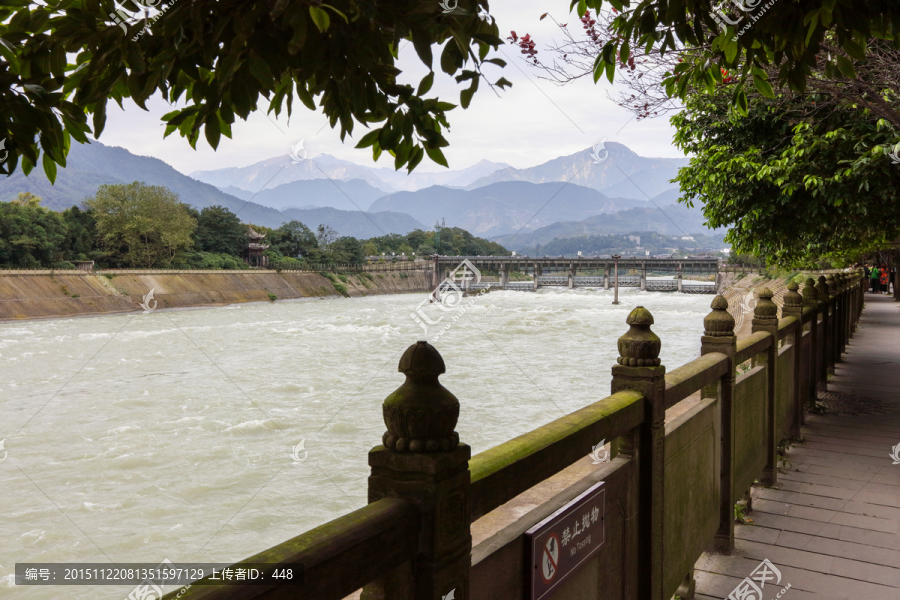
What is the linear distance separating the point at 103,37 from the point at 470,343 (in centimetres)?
2575

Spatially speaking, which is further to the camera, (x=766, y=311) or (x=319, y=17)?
(x=766, y=311)

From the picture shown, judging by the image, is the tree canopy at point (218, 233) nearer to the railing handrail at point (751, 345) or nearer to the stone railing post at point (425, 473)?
the railing handrail at point (751, 345)

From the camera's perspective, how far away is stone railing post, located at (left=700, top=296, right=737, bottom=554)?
3576 millimetres

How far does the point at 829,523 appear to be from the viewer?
427 centimetres

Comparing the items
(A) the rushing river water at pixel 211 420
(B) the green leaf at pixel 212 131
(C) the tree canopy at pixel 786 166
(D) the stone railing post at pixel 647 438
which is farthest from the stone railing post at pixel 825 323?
(B) the green leaf at pixel 212 131

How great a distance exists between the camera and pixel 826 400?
26.1 feet

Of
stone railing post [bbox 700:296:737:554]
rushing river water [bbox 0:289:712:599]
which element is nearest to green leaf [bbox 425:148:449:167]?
stone railing post [bbox 700:296:737:554]

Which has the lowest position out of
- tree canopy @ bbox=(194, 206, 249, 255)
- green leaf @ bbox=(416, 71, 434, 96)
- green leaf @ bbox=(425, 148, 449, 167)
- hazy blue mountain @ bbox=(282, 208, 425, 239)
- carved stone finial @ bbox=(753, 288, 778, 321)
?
carved stone finial @ bbox=(753, 288, 778, 321)

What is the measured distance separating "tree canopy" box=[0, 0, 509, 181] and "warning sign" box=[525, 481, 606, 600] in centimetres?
134

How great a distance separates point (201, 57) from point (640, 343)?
1977 mm

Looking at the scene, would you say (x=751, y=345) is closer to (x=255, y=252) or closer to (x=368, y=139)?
(x=368, y=139)

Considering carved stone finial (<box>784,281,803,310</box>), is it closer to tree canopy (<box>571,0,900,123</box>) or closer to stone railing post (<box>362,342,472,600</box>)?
tree canopy (<box>571,0,900,123</box>)

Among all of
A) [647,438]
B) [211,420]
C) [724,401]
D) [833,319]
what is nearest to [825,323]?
[833,319]

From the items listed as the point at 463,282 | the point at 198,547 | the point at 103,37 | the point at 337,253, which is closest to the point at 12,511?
the point at 198,547
